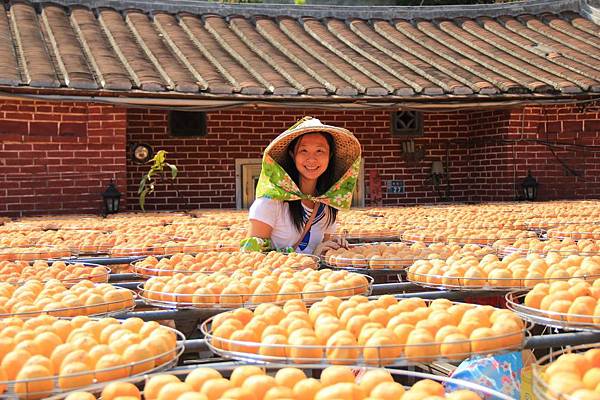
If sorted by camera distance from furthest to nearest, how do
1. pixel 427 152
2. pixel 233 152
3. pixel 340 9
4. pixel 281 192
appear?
1. pixel 340 9
2. pixel 427 152
3. pixel 233 152
4. pixel 281 192

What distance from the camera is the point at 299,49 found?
9.84 meters

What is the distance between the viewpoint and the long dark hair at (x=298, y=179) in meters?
4.29

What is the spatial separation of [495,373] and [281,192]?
2.17m

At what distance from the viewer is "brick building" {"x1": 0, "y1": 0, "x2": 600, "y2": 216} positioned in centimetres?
792

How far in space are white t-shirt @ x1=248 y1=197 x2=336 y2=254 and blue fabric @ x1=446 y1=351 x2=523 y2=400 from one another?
2.05 meters

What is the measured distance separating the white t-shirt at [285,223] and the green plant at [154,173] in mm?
3589

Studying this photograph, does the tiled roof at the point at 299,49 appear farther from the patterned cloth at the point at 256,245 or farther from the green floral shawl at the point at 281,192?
the patterned cloth at the point at 256,245

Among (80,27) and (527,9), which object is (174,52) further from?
(527,9)

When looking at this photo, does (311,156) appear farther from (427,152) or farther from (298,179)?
(427,152)

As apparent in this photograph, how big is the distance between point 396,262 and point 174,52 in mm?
6304

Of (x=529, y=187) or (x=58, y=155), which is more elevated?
(x=58, y=155)

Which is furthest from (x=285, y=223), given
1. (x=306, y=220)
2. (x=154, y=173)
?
(x=154, y=173)

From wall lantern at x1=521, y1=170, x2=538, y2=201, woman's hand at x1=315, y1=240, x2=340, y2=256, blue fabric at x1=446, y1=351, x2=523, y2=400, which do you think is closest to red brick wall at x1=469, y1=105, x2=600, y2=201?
wall lantern at x1=521, y1=170, x2=538, y2=201

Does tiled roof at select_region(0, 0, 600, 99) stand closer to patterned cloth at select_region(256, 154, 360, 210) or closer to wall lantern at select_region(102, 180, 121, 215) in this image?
wall lantern at select_region(102, 180, 121, 215)
